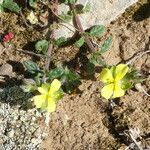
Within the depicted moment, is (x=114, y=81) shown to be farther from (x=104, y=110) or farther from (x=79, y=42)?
(x=79, y=42)

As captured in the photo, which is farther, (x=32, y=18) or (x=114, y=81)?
(x=32, y=18)

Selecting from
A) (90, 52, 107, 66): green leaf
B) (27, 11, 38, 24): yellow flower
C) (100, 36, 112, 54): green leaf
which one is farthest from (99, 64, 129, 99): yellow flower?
(27, 11, 38, 24): yellow flower

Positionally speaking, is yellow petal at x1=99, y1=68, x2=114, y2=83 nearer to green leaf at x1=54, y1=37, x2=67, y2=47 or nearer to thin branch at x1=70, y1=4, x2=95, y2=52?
thin branch at x1=70, y1=4, x2=95, y2=52

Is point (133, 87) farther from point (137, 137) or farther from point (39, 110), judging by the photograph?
point (39, 110)

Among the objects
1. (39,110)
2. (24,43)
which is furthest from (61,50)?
(39,110)

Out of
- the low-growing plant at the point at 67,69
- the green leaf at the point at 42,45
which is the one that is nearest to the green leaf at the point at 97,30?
the low-growing plant at the point at 67,69

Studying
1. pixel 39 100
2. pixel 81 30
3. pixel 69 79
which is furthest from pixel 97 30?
pixel 39 100
